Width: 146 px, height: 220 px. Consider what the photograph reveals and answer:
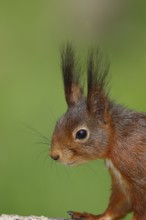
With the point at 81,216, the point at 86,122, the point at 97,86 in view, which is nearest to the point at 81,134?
the point at 86,122

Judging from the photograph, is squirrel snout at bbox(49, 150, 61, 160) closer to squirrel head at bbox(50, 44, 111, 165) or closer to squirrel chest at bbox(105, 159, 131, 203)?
squirrel head at bbox(50, 44, 111, 165)

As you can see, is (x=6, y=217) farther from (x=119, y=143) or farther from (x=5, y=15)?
(x=5, y=15)

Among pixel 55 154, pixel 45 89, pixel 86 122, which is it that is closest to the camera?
pixel 55 154

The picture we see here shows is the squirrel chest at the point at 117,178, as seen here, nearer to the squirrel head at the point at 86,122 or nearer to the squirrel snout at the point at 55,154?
the squirrel head at the point at 86,122

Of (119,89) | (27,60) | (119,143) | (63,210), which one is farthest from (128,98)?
(119,143)

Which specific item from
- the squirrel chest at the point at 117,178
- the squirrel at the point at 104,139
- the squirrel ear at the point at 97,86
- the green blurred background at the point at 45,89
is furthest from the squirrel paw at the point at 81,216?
the green blurred background at the point at 45,89

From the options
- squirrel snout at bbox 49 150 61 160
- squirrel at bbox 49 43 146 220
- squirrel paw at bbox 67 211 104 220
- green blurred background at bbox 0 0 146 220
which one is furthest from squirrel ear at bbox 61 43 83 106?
green blurred background at bbox 0 0 146 220

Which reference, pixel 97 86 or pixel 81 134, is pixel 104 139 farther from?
pixel 97 86
